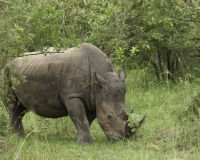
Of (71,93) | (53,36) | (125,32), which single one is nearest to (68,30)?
(125,32)

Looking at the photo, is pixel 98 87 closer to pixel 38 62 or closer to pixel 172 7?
pixel 38 62

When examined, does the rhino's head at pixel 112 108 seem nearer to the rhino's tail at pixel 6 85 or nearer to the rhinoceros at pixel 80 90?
the rhinoceros at pixel 80 90

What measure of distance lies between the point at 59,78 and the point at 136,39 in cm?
428

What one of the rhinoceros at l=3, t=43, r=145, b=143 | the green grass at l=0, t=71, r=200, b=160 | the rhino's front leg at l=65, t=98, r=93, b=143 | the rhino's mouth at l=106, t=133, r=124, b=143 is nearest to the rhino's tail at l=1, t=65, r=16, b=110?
the rhinoceros at l=3, t=43, r=145, b=143

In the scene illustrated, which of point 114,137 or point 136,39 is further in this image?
point 136,39

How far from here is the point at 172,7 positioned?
9242 mm

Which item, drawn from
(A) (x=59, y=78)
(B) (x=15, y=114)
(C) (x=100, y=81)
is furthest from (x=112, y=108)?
(B) (x=15, y=114)

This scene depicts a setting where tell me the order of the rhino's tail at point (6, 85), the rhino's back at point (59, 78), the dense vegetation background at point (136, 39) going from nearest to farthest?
the dense vegetation background at point (136, 39) → the rhino's tail at point (6, 85) → the rhino's back at point (59, 78)

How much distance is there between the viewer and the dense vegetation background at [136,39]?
6.72 metres

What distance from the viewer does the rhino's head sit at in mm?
8180

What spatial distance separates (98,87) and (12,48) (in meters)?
1.99

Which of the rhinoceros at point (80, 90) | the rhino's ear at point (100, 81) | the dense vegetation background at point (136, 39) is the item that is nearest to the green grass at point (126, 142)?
the dense vegetation background at point (136, 39)

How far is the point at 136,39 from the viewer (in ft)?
40.8

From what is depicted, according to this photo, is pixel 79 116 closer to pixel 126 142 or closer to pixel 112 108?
pixel 112 108
